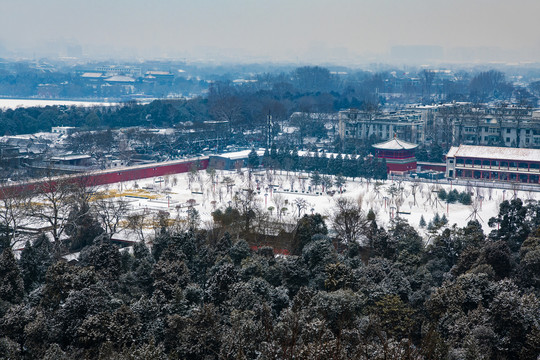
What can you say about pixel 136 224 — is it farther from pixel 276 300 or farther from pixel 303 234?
pixel 276 300

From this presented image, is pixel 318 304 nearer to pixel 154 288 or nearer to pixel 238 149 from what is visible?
pixel 154 288

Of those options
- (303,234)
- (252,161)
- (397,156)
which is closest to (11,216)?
(303,234)

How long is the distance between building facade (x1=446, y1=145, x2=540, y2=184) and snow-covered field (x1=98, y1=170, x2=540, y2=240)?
1.45 metres

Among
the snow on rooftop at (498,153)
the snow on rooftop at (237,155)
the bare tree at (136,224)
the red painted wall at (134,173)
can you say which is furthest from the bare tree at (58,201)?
the snow on rooftop at (498,153)

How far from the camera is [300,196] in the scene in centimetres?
2169

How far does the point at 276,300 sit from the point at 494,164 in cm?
1517

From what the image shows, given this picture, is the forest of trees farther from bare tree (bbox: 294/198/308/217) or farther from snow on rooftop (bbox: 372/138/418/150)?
snow on rooftop (bbox: 372/138/418/150)

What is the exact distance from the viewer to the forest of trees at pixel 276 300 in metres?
8.23

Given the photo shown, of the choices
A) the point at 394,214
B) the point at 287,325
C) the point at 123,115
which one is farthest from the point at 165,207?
the point at 123,115

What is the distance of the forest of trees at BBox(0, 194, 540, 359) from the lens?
27.0ft

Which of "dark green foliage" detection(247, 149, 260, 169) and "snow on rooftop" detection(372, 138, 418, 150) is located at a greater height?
"snow on rooftop" detection(372, 138, 418, 150)

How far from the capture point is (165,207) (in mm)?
19266

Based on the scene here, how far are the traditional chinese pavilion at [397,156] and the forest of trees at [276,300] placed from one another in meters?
12.7

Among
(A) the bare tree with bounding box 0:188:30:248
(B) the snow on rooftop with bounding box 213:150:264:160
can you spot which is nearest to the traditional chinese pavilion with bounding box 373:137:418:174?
(B) the snow on rooftop with bounding box 213:150:264:160
